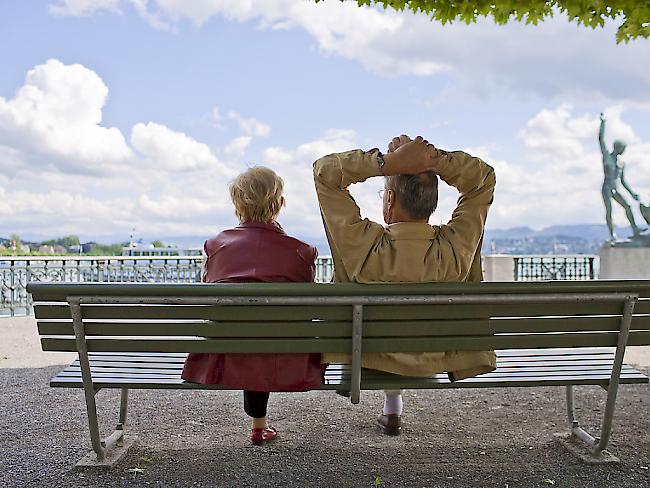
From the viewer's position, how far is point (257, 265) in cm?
351

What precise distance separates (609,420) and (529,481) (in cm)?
55

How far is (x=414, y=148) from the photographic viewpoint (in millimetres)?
3268

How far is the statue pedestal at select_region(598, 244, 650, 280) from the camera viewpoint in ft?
46.5

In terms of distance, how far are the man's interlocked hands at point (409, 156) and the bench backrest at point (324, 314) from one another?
550 millimetres

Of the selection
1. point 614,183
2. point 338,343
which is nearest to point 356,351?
point 338,343

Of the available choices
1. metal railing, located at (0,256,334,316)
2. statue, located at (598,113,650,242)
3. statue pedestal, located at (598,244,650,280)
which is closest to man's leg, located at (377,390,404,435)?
metal railing, located at (0,256,334,316)

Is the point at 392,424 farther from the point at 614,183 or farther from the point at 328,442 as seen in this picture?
the point at 614,183

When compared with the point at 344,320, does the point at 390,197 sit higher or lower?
higher

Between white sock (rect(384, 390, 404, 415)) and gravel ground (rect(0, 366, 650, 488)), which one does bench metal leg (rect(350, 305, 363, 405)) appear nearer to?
gravel ground (rect(0, 366, 650, 488))

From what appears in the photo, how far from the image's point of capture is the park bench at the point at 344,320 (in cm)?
307

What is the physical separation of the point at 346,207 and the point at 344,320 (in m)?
0.51

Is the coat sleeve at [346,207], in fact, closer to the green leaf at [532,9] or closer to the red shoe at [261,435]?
the red shoe at [261,435]

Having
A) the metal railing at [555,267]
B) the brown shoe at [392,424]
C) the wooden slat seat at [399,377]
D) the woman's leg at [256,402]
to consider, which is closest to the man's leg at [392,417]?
the brown shoe at [392,424]

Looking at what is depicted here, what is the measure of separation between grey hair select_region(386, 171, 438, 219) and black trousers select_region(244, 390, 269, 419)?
1.28 metres
